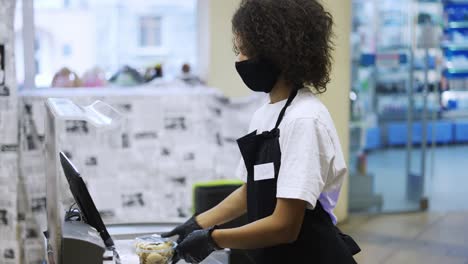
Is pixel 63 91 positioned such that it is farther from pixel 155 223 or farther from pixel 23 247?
pixel 155 223

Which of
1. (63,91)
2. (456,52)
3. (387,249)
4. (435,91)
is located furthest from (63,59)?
(456,52)

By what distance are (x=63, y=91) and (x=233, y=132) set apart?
1.09m

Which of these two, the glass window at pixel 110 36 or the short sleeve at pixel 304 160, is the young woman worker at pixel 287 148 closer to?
the short sleeve at pixel 304 160

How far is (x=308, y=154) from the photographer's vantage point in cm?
156

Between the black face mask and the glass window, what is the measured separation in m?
2.62

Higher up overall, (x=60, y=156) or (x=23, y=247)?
(x=60, y=156)

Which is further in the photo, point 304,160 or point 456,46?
point 456,46

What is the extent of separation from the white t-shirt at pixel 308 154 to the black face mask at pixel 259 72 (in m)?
0.09

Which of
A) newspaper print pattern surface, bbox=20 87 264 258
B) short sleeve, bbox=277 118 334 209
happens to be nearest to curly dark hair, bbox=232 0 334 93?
short sleeve, bbox=277 118 334 209

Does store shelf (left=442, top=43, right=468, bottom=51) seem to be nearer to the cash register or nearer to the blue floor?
the blue floor

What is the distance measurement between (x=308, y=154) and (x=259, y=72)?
0.91 feet

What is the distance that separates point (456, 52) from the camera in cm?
644

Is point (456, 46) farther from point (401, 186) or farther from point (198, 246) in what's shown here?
point (198, 246)

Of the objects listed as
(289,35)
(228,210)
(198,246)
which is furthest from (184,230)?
(289,35)
